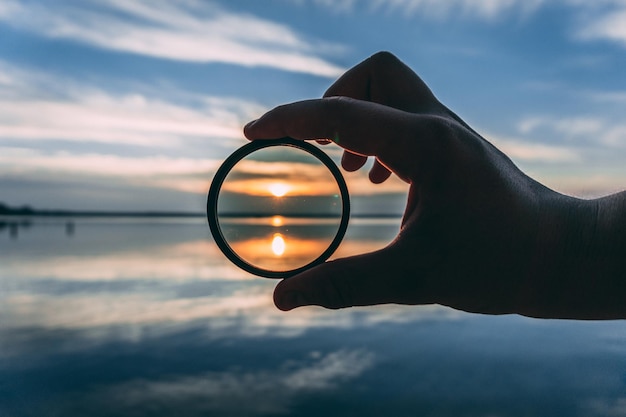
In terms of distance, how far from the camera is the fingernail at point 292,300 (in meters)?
2.90

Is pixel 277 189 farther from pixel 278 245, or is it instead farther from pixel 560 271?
pixel 560 271

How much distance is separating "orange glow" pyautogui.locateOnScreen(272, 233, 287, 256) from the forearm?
57.5 inches

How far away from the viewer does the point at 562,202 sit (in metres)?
3.08

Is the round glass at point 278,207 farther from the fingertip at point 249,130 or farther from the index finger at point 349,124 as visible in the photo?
the index finger at point 349,124

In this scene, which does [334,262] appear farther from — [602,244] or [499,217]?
[602,244]

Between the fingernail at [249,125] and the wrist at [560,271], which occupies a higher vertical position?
the fingernail at [249,125]

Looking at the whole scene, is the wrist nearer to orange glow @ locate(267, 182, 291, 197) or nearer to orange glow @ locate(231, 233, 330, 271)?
orange glow @ locate(231, 233, 330, 271)

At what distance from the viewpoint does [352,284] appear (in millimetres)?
2779

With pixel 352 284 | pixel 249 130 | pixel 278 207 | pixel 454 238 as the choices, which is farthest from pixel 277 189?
pixel 454 238

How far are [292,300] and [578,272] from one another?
1551mm

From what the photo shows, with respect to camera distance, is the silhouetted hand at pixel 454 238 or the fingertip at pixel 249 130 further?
the fingertip at pixel 249 130

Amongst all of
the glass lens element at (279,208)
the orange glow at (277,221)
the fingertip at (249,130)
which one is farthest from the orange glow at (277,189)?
the fingertip at (249,130)

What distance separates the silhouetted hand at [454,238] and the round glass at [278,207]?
0.42 m

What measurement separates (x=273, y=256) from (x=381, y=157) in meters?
1.05
